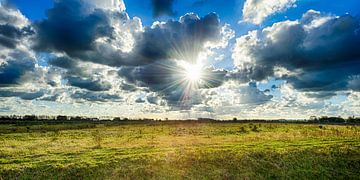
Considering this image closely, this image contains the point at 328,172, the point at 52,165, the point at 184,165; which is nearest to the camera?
the point at 52,165

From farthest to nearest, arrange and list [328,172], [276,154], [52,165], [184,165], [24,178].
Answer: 1. [276,154]
2. [328,172]
3. [184,165]
4. [52,165]
5. [24,178]

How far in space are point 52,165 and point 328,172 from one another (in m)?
21.4

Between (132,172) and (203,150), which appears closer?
(132,172)

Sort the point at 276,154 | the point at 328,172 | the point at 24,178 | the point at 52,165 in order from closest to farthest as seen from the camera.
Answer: the point at 24,178
the point at 52,165
the point at 328,172
the point at 276,154

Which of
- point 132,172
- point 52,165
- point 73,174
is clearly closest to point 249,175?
point 132,172

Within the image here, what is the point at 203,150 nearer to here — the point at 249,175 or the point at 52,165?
the point at 249,175

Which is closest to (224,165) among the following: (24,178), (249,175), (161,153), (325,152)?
(249,175)

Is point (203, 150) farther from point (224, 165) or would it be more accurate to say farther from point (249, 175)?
point (249, 175)

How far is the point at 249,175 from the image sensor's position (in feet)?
73.9

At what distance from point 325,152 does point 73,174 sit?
22160 mm

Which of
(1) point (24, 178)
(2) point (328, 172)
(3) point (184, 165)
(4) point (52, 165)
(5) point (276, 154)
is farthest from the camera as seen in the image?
(5) point (276, 154)

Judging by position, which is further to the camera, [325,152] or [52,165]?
[325,152]

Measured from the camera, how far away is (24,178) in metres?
19.4

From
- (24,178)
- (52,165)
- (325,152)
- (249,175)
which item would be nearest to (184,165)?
(249,175)
